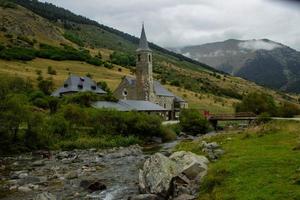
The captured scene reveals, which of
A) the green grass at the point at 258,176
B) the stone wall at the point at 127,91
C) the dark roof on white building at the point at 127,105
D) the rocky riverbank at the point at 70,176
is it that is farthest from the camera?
the stone wall at the point at 127,91

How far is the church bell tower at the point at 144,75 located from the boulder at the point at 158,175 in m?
91.9

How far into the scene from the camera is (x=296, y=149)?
25938 mm

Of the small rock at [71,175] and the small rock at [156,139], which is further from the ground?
the small rock at [156,139]

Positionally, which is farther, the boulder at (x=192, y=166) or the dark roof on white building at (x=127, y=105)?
the dark roof on white building at (x=127, y=105)

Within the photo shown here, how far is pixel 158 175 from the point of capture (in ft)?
80.7

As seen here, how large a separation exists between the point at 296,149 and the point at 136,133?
46.3m

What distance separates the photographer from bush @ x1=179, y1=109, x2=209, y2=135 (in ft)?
279

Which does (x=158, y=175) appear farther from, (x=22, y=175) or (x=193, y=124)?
(x=193, y=124)

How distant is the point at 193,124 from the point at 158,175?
2412 inches

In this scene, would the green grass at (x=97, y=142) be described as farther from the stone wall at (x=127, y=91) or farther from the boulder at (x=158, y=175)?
A: the stone wall at (x=127, y=91)

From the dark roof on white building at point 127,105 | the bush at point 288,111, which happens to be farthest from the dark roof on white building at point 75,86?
the bush at point 288,111

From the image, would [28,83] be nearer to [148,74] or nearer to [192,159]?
[148,74]

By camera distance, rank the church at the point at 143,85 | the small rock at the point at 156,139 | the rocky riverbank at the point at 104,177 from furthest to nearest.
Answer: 1. the church at the point at 143,85
2. the small rock at the point at 156,139
3. the rocky riverbank at the point at 104,177

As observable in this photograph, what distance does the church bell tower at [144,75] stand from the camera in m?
118
